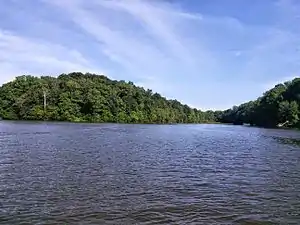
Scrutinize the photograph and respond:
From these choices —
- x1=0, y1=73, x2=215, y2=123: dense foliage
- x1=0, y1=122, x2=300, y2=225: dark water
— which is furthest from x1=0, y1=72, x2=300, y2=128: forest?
x1=0, y1=122, x2=300, y2=225: dark water

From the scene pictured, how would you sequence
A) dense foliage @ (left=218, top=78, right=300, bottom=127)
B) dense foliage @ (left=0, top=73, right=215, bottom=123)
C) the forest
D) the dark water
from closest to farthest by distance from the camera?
1. the dark water
2. dense foliage @ (left=218, top=78, right=300, bottom=127)
3. the forest
4. dense foliage @ (left=0, top=73, right=215, bottom=123)

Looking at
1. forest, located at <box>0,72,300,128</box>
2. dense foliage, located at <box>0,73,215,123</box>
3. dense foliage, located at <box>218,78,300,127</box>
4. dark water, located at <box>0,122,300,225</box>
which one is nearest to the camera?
dark water, located at <box>0,122,300,225</box>

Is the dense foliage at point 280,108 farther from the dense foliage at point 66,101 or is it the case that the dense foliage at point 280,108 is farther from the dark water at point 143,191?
the dark water at point 143,191

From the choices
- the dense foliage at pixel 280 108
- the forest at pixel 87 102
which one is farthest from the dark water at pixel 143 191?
the dense foliage at pixel 280 108

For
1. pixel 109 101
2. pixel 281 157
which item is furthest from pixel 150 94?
pixel 281 157

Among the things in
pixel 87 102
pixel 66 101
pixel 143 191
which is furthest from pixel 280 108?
pixel 143 191

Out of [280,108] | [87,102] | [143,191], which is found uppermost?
[87,102]

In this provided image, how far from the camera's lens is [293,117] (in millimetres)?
124812

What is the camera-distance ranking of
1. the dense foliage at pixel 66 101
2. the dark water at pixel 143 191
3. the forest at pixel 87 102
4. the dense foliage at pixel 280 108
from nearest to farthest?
the dark water at pixel 143 191 < the dense foliage at pixel 280 108 < the forest at pixel 87 102 < the dense foliage at pixel 66 101

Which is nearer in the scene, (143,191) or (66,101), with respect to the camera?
(143,191)

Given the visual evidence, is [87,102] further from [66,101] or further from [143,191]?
[143,191]

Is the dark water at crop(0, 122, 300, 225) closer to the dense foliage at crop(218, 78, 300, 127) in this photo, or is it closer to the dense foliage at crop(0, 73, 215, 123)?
the dense foliage at crop(0, 73, 215, 123)

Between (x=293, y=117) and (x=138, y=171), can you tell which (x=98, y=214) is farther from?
(x=293, y=117)

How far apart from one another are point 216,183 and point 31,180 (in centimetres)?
847
